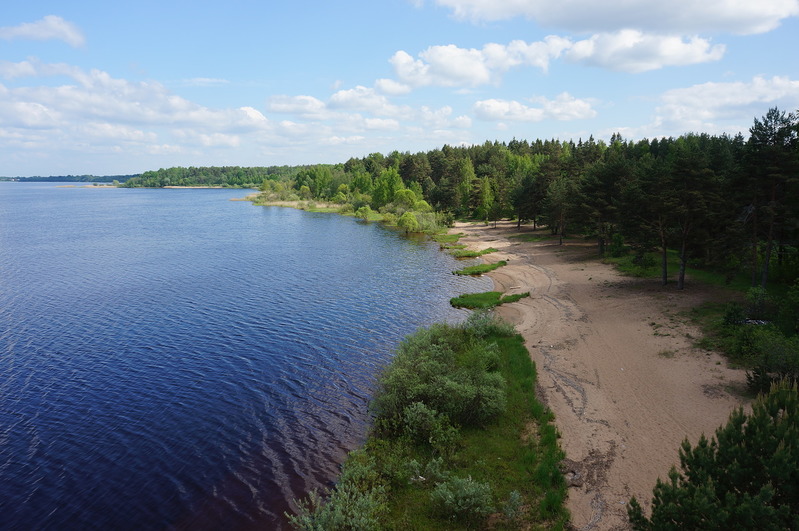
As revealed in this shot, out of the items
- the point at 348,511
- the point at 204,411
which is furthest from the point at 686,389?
the point at 204,411

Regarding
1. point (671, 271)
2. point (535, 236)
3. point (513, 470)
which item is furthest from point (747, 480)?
point (535, 236)

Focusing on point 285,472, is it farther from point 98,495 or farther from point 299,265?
point 299,265

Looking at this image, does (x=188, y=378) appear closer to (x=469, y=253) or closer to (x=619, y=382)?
(x=619, y=382)

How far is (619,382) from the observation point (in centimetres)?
2503

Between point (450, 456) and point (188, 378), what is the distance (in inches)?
733

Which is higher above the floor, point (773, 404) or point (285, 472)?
point (773, 404)

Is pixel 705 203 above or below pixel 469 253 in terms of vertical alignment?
above

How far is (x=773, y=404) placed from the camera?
11328 millimetres

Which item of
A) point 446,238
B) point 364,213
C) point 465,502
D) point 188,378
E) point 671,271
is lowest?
point 188,378

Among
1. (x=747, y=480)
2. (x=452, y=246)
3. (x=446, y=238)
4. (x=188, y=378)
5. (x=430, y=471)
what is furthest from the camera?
(x=446, y=238)

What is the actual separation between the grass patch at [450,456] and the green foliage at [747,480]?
15.3 feet

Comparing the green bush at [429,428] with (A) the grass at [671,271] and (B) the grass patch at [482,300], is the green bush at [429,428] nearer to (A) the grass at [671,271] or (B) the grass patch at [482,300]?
(B) the grass patch at [482,300]

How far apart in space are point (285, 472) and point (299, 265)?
154 feet

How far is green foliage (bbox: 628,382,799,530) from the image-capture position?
33.1 ft
